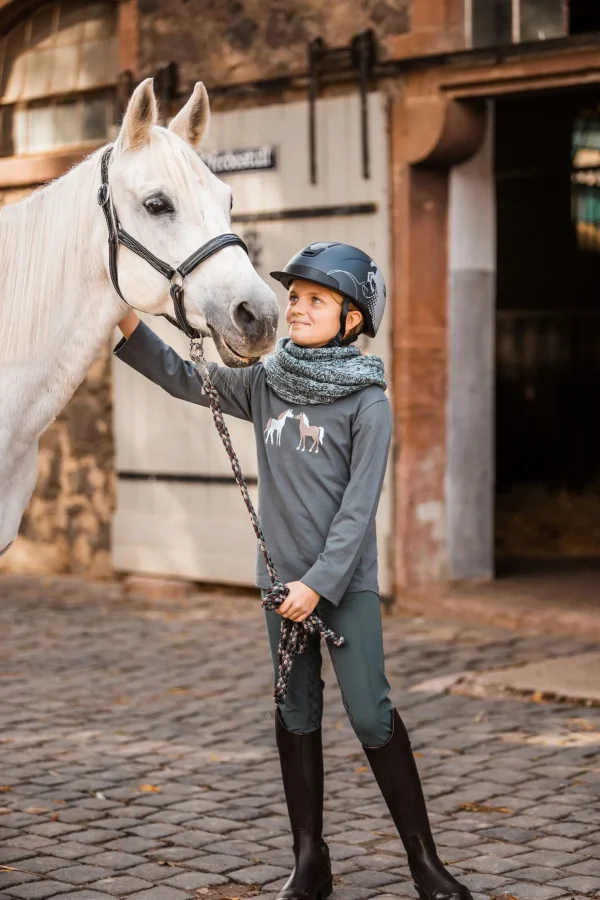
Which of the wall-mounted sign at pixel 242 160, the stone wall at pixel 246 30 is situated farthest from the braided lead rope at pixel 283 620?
the wall-mounted sign at pixel 242 160

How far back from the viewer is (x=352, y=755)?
17.0ft

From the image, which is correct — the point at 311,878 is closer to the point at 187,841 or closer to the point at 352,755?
the point at 187,841

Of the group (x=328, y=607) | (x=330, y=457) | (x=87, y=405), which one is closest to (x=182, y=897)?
(x=328, y=607)

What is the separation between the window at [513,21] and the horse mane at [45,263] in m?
4.46

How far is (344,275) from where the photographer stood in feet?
11.1

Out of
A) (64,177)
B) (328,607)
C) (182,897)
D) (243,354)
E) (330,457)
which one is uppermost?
(64,177)

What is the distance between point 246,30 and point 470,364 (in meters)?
2.46

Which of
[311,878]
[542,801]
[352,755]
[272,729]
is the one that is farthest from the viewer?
[272,729]

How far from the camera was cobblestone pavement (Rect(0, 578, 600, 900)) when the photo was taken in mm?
3877

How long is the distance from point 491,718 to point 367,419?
8.78 ft

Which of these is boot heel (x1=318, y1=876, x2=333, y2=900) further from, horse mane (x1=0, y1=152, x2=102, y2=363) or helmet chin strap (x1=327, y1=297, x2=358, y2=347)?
horse mane (x1=0, y1=152, x2=102, y2=363)

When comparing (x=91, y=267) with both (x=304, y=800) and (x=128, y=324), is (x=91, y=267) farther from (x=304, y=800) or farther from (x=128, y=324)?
(x=304, y=800)

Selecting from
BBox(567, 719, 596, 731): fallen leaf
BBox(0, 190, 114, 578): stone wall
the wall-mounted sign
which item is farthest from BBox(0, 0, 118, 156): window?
BBox(567, 719, 596, 731): fallen leaf

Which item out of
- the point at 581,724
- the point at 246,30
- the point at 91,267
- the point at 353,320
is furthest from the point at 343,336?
the point at 246,30
